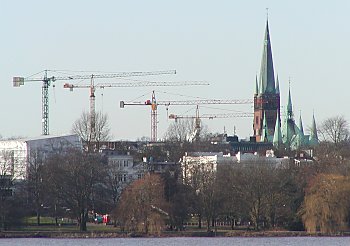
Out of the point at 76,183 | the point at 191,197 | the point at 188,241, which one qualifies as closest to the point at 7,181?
the point at 76,183

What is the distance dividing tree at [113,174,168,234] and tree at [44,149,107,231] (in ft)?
13.5

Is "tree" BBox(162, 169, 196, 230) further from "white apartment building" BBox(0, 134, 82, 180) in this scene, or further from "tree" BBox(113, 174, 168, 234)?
"white apartment building" BBox(0, 134, 82, 180)

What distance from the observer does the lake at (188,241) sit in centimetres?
8362

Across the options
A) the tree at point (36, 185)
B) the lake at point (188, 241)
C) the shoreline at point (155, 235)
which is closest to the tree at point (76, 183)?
the tree at point (36, 185)

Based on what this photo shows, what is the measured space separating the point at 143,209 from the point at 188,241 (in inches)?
345

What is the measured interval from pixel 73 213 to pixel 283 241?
72.9 ft

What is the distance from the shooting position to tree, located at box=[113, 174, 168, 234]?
94188mm

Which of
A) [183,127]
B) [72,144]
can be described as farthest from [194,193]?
[183,127]

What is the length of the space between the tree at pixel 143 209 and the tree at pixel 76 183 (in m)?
4.12

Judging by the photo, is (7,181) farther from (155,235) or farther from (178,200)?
(155,235)

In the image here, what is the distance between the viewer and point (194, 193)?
335 ft

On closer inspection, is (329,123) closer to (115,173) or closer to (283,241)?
(115,173)

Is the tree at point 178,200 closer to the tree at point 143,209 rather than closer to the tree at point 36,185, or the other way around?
the tree at point 143,209

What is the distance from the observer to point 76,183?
10325cm
